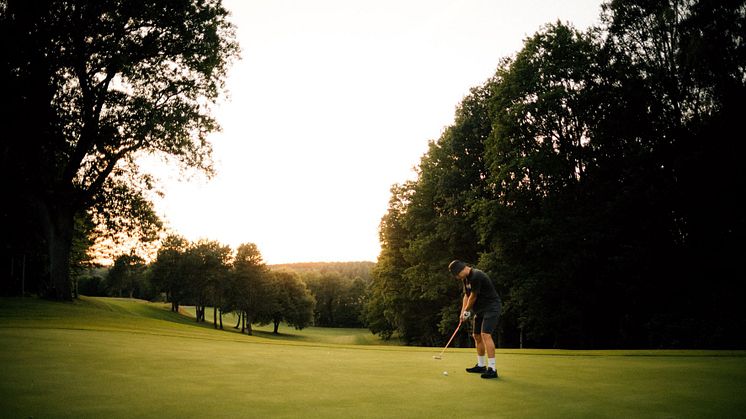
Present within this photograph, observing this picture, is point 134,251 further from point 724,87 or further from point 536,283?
point 724,87

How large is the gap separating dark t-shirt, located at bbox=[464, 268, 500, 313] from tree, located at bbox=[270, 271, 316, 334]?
71.7 metres

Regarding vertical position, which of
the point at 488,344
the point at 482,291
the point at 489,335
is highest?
the point at 482,291

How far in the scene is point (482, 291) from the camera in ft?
31.5

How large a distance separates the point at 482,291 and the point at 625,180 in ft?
67.3

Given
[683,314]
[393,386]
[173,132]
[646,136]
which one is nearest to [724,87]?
[646,136]

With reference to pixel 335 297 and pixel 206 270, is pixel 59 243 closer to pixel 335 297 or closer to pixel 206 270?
pixel 206 270

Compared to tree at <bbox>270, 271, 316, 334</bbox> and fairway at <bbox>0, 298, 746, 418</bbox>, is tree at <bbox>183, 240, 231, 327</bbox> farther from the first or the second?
fairway at <bbox>0, 298, 746, 418</bbox>

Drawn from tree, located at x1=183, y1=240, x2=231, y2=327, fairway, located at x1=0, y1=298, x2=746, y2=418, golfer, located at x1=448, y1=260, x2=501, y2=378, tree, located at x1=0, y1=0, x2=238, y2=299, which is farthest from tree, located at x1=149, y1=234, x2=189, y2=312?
golfer, located at x1=448, y1=260, x2=501, y2=378

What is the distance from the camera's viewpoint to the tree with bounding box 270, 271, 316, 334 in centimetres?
8169

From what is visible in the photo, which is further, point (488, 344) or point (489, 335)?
point (489, 335)

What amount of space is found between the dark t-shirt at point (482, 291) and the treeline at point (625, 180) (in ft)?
60.8

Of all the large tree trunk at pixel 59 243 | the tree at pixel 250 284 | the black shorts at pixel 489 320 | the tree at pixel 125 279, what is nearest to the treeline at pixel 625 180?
the black shorts at pixel 489 320

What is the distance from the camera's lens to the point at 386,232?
4456cm

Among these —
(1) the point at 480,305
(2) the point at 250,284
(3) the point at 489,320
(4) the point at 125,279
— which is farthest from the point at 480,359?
(4) the point at 125,279
